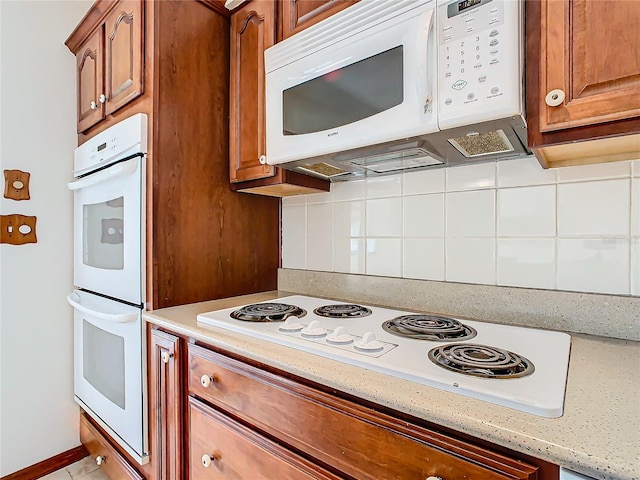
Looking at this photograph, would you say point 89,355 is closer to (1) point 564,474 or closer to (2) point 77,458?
(2) point 77,458

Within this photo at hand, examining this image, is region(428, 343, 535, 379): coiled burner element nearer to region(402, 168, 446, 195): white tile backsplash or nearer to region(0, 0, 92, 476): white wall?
region(402, 168, 446, 195): white tile backsplash

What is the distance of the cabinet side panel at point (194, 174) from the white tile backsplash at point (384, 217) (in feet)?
1.84

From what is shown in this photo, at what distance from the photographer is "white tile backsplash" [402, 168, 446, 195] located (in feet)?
4.00

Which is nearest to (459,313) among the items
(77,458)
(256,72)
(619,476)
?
(619,476)

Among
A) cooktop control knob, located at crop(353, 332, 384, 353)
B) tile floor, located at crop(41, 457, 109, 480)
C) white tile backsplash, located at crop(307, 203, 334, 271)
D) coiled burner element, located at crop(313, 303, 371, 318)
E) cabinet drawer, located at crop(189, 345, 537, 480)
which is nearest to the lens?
cabinet drawer, located at crop(189, 345, 537, 480)

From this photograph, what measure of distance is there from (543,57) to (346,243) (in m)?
0.91

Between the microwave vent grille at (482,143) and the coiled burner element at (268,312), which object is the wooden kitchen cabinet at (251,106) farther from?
the microwave vent grille at (482,143)

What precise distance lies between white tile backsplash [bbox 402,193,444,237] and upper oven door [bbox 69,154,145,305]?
0.97m

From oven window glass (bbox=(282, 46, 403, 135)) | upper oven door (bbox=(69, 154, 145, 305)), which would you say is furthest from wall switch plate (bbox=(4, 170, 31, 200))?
oven window glass (bbox=(282, 46, 403, 135))

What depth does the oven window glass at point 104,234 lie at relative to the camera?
1384 millimetres

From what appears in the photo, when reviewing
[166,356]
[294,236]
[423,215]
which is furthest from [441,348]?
[294,236]

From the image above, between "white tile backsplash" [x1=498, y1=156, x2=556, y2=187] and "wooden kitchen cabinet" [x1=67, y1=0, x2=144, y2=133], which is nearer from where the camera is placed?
"white tile backsplash" [x1=498, y1=156, x2=556, y2=187]

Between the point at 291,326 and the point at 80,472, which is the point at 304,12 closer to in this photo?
the point at 291,326

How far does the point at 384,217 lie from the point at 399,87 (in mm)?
558
